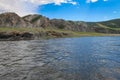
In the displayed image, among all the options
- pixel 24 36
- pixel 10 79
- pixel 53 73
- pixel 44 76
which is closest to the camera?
pixel 10 79

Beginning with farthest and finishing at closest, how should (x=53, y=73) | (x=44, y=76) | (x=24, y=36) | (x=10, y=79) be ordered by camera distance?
(x=24, y=36), (x=53, y=73), (x=44, y=76), (x=10, y=79)

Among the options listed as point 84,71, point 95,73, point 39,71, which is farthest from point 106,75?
point 39,71

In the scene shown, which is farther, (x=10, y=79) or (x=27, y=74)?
(x=27, y=74)

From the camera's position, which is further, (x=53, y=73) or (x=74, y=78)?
(x=53, y=73)

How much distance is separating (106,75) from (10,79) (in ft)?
44.4

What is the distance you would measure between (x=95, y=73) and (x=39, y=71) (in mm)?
8757

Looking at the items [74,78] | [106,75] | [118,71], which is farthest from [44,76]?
[118,71]

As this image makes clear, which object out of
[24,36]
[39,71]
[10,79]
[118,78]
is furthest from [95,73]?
[24,36]

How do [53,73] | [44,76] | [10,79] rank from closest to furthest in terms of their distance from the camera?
[10,79]
[44,76]
[53,73]

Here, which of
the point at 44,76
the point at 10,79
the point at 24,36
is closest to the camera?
the point at 10,79

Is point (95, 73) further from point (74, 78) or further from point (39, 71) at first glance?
point (39, 71)

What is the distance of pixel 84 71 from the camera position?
30172mm

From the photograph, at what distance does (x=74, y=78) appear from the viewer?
1029 inches

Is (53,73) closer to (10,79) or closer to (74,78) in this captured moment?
(74,78)
